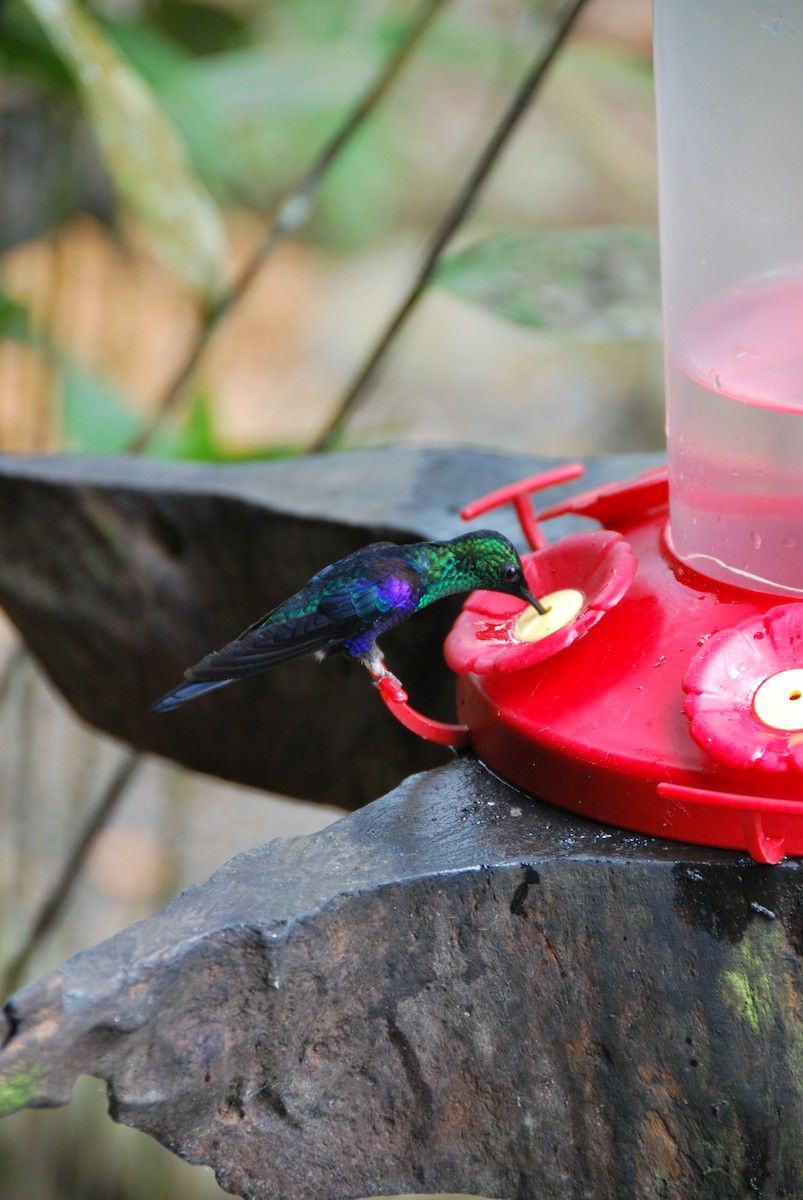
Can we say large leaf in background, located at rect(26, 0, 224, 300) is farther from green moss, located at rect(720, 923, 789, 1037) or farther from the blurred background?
green moss, located at rect(720, 923, 789, 1037)

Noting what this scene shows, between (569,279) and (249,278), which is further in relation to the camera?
(249,278)

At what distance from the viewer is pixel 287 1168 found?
738 millimetres

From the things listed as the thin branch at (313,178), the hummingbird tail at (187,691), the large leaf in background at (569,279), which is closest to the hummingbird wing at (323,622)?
the hummingbird tail at (187,691)

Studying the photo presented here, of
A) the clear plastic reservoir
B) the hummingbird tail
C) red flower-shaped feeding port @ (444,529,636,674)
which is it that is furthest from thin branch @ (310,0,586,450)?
the hummingbird tail

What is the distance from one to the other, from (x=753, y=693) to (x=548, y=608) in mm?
163

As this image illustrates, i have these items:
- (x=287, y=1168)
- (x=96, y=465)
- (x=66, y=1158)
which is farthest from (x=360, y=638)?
(x=66, y=1158)

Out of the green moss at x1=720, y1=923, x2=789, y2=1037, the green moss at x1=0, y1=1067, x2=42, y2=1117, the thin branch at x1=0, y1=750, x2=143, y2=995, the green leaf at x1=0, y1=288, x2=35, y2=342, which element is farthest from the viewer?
the green leaf at x1=0, y1=288, x2=35, y2=342

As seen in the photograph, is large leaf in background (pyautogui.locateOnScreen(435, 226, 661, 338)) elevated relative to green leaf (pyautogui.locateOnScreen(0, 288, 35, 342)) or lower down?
elevated

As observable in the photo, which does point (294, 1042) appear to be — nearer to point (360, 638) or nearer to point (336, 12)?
point (360, 638)

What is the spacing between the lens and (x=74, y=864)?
1824mm

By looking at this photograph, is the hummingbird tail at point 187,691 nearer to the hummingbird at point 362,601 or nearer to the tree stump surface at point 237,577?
the hummingbird at point 362,601

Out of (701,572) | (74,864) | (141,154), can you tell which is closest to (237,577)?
(141,154)

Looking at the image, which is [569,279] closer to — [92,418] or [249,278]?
[249,278]

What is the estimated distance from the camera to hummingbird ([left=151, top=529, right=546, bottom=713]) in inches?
30.6
